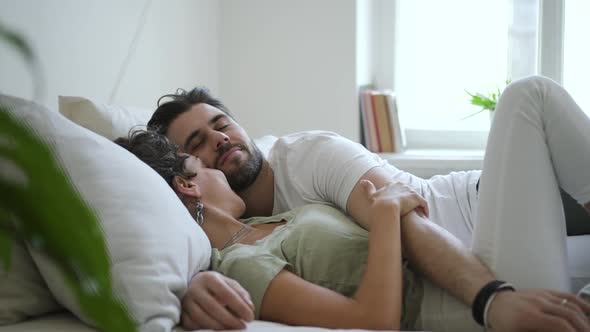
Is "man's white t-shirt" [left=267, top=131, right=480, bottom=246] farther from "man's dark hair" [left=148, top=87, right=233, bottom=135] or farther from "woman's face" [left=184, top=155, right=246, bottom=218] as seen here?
"man's dark hair" [left=148, top=87, right=233, bottom=135]

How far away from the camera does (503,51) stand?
3.21 metres

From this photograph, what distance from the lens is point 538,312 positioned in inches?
40.5

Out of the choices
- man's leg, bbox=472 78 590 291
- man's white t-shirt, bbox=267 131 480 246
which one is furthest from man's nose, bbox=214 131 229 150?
man's leg, bbox=472 78 590 291

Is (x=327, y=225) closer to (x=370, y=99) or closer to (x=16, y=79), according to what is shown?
(x=16, y=79)

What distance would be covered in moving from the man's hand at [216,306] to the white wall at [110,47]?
630 millimetres

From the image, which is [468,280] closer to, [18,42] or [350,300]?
[350,300]

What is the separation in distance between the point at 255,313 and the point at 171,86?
1562mm

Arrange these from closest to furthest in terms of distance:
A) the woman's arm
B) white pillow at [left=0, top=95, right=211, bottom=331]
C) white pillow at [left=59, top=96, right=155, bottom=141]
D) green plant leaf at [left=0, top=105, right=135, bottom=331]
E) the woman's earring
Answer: green plant leaf at [left=0, top=105, right=135, bottom=331] < white pillow at [left=0, top=95, right=211, bottom=331] < the woman's arm < the woman's earring < white pillow at [left=59, top=96, right=155, bottom=141]

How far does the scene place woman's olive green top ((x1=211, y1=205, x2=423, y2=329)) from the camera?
1.22 metres

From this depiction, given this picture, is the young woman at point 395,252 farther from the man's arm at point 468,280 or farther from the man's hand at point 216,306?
the man's hand at point 216,306

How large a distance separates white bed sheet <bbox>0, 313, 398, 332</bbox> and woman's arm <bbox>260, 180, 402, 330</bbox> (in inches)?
2.0

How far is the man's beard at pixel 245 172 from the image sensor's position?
1.68m

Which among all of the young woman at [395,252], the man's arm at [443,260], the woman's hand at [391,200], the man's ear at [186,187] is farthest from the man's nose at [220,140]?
the man's arm at [443,260]

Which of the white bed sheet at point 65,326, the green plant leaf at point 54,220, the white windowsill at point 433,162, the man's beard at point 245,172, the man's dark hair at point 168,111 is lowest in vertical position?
the white windowsill at point 433,162
